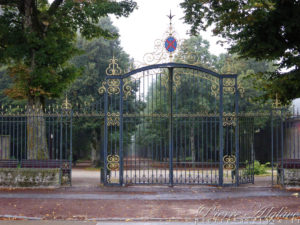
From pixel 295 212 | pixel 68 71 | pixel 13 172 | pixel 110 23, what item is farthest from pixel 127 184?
pixel 110 23

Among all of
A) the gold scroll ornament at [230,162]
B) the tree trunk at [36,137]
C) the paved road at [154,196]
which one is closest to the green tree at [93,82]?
the tree trunk at [36,137]

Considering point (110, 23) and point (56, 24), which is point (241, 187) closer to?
point (56, 24)

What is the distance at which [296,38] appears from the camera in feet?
44.9

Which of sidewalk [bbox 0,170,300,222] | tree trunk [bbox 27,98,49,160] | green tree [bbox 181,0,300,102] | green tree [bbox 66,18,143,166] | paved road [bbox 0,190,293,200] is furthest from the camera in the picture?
green tree [bbox 66,18,143,166]

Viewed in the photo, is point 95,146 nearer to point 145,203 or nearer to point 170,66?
point 170,66

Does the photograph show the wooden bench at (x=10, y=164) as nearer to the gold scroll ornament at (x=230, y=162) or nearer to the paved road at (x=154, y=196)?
the paved road at (x=154, y=196)

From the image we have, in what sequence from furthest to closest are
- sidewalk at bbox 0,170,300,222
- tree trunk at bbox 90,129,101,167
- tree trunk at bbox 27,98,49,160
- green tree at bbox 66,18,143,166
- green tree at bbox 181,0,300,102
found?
tree trunk at bbox 90,129,101,167, green tree at bbox 66,18,143,166, tree trunk at bbox 27,98,49,160, green tree at bbox 181,0,300,102, sidewalk at bbox 0,170,300,222

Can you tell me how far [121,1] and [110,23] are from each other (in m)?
17.8

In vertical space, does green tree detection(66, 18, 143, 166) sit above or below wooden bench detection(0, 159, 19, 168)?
above

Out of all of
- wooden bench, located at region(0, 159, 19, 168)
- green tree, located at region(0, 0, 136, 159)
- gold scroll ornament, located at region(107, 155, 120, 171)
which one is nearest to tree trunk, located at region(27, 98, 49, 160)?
green tree, located at region(0, 0, 136, 159)

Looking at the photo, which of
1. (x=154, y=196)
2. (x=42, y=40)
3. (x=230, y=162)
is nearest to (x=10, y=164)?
(x=42, y=40)

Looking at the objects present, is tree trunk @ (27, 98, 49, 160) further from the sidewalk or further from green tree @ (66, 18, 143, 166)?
green tree @ (66, 18, 143, 166)

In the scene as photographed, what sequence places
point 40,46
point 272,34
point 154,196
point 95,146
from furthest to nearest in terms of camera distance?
point 95,146 < point 40,46 < point 272,34 < point 154,196

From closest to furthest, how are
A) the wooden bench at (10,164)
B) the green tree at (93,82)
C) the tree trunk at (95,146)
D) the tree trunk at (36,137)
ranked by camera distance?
the wooden bench at (10,164)
the tree trunk at (36,137)
the green tree at (93,82)
the tree trunk at (95,146)
